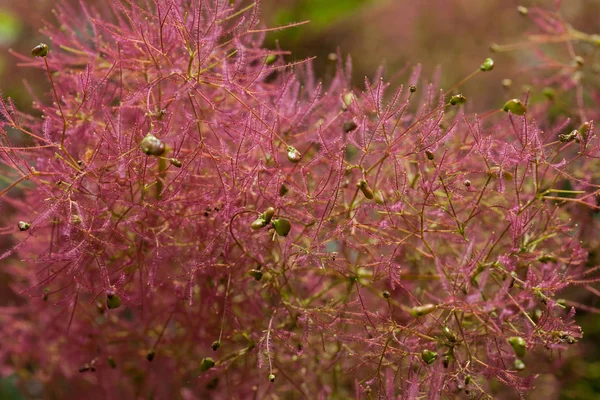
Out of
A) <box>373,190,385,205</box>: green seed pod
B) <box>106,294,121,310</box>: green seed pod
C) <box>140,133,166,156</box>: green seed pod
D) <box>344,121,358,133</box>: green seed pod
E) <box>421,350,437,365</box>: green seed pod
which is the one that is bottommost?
<box>421,350,437,365</box>: green seed pod

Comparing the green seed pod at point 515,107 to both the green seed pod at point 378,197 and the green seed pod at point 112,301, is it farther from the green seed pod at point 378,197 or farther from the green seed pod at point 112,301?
the green seed pod at point 112,301

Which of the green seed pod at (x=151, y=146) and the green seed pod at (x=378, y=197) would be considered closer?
the green seed pod at (x=151, y=146)

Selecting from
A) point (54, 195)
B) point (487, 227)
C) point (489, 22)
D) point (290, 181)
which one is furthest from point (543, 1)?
point (54, 195)

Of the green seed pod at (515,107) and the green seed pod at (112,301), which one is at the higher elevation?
the green seed pod at (515,107)

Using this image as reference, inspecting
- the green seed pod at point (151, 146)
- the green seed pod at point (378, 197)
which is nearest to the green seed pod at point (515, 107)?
the green seed pod at point (378, 197)

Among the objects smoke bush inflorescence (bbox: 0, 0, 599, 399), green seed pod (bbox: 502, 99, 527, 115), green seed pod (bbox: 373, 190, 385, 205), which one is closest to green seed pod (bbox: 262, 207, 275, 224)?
smoke bush inflorescence (bbox: 0, 0, 599, 399)

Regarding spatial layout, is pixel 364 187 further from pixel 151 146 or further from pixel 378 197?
pixel 151 146

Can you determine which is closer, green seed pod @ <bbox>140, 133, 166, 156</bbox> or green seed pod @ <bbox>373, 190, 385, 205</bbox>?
green seed pod @ <bbox>140, 133, 166, 156</bbox>

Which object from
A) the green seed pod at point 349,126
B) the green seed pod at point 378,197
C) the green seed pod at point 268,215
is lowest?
the green seed pod at point 378,197

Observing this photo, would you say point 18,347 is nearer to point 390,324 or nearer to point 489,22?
point 390,324

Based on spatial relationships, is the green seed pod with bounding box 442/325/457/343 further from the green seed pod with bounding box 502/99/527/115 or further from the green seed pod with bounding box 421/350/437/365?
the green seed pod with bounding box 502/99/527/115
